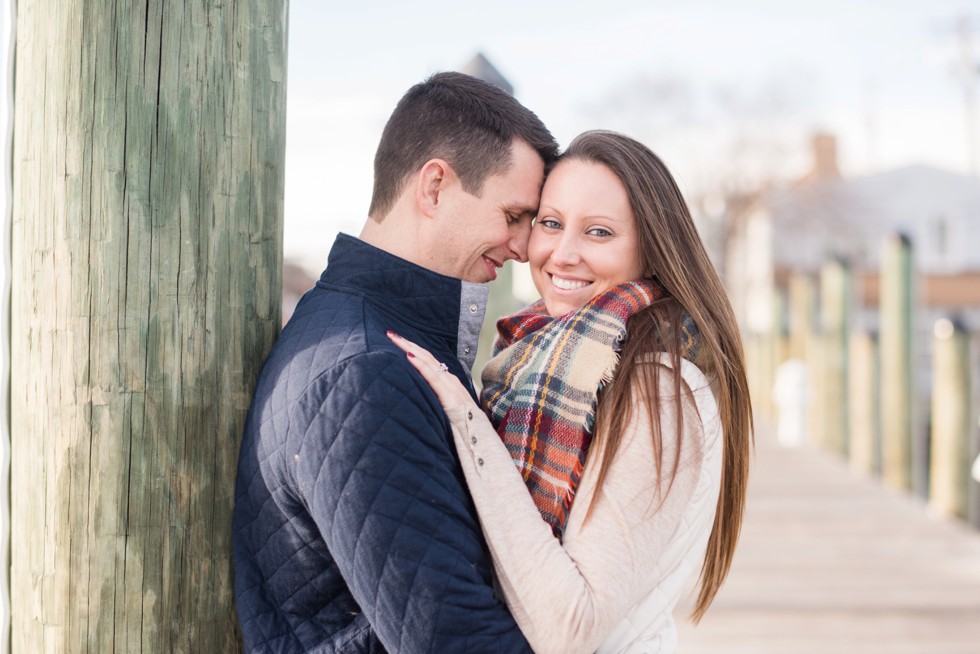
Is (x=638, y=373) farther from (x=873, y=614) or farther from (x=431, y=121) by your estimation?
(x=873, y=614)

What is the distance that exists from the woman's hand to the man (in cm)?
3

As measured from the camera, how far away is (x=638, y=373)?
1.98 meters

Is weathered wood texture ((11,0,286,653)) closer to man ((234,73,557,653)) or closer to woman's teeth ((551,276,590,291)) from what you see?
man ((234,73,557,653))

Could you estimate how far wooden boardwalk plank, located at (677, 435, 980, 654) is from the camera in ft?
15.8

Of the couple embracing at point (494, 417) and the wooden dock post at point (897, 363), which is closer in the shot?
the couple embracing at point (494, 417)

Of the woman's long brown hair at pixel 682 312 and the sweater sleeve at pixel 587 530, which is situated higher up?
the woman's long brown hair at pixel 682 312

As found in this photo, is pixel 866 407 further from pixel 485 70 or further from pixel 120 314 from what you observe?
pixel 120 314

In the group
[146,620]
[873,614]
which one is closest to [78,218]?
[146,620]

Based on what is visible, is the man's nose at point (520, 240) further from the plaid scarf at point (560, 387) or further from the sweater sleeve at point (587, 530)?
the sweater sleeve at point (587, 530)

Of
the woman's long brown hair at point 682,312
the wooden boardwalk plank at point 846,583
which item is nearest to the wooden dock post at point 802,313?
the wooden boardwalk plank at point 846,583

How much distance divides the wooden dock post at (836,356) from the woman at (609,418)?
32.4 feet

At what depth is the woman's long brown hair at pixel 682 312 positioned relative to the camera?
2.07 metres

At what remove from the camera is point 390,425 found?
165cm

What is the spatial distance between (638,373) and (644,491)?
24 centimetres
